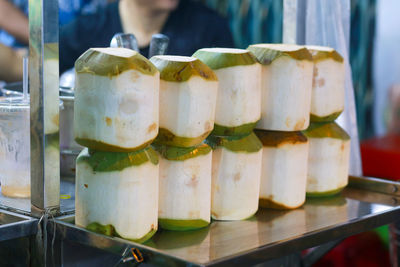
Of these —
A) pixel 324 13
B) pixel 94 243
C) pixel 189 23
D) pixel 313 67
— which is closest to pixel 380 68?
pixel 189 23

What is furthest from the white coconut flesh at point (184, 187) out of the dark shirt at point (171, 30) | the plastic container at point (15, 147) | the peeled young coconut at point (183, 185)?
the dark shirt at point (171, 30)

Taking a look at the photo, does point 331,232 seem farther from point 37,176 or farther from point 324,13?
point 324,13

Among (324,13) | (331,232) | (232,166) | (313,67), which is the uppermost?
(324,13)

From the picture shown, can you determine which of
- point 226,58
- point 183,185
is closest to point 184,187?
point 183,185

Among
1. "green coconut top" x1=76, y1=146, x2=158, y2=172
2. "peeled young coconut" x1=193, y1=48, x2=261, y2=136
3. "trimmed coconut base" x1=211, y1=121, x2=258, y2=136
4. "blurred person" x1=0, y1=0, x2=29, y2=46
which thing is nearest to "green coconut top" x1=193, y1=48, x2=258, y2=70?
"peeled young coconut" x1=193, y1=48, x2=261, y2=136

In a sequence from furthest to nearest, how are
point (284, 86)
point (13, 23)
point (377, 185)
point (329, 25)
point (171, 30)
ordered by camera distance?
point (171, 30)
point (13, 23)
point (329, 25)
point (377, 185)
point (284, 86)

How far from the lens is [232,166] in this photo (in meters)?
1.01

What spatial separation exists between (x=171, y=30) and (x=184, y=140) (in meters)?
1.58

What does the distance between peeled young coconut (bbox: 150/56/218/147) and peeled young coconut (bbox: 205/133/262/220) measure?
9 cm

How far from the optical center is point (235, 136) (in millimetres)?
1017

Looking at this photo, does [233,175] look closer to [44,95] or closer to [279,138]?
[279,138]

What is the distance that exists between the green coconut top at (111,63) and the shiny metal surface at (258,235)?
240mm

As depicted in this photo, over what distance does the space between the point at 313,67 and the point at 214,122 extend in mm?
265

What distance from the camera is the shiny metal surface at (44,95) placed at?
Answer: 91 centimetres
